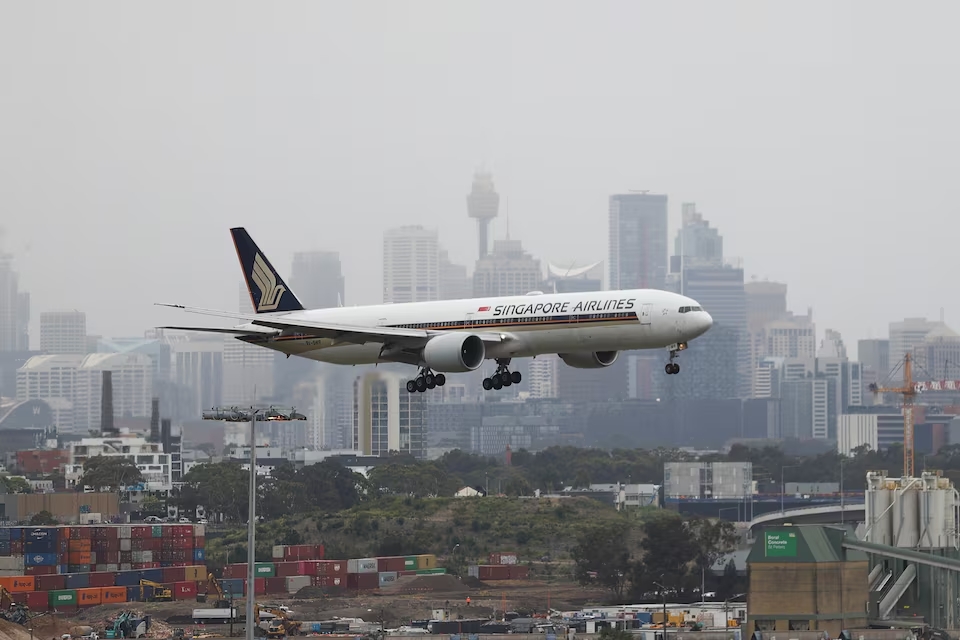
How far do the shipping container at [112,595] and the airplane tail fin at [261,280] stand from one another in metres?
41.2

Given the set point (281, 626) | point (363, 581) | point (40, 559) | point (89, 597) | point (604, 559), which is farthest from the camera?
point (604, 559)

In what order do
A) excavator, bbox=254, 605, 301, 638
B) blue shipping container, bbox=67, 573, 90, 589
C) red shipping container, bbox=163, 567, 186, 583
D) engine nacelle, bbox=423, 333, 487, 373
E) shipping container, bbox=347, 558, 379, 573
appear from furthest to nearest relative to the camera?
shipping container, bbox=347, 558, 379, 573 → red shipping container, bbox=163, 567, 186, 583 → blue shipping container, bbox=67, 573, 90, 589 → excavator, bbox=254, 605, 301, 638 → engine nacelle, bbox=423, 333, 487, 373

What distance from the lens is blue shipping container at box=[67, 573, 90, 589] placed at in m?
124

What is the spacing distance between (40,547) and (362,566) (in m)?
23.4

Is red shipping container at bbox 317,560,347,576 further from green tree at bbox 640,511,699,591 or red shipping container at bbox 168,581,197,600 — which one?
green tree at bbox 640,511,699,591

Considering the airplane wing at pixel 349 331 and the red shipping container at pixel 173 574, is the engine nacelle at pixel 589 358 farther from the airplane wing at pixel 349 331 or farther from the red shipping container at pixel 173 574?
the red shipping container at pixel 173 574

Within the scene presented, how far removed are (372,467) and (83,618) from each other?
65.1m

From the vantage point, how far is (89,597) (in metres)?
120

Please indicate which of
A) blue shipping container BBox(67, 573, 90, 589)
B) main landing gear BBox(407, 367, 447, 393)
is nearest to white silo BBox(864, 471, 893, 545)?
main landing gear BBox(407, 367, 447, 393)

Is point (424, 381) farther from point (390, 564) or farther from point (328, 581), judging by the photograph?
point (390, 564)

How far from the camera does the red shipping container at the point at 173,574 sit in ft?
419

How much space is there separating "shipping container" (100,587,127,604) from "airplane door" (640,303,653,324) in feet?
206

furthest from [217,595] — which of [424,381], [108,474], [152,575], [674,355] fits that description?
[674,355]

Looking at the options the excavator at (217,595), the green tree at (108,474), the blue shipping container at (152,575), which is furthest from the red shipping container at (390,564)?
the green tree at (108,474)
